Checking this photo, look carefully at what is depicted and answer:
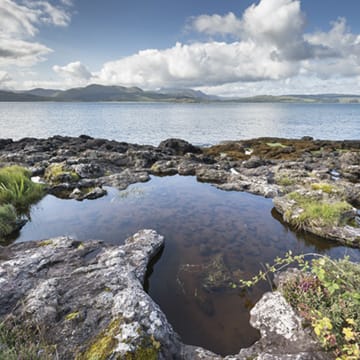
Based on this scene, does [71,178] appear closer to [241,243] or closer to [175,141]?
[241,243]

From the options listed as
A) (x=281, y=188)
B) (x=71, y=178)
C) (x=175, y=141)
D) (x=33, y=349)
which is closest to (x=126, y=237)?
(x=33, y=349)

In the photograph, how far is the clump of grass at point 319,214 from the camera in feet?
31.4

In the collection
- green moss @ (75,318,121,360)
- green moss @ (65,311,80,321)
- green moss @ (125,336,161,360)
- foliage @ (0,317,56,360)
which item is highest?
foliage @ (0,317,56,360)

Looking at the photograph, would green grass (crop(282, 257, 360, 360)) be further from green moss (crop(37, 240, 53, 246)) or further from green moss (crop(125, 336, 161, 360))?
green moss (crop(37, 240, 53, 246))

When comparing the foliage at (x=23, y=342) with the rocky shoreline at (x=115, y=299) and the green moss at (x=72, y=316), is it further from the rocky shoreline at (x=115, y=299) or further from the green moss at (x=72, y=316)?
the green moss at (x=72, y=316)

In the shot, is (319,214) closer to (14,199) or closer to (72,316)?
(72,316)

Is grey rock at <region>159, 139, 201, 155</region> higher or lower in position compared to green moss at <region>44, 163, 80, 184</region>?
lower

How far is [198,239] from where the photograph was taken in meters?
9.13

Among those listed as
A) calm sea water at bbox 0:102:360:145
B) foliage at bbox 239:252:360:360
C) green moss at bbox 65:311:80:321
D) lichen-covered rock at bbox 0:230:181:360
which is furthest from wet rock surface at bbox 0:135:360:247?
calm sea water at bbox 0:102:360:145

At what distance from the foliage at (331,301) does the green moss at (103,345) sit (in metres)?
2.94

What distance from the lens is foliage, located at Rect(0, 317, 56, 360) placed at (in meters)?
3.31

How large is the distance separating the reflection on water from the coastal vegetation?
0.50m

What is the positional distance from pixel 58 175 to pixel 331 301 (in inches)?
626

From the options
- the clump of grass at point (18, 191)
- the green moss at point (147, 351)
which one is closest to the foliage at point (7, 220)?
the clump of grass at point (18, 191)
